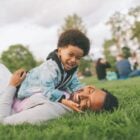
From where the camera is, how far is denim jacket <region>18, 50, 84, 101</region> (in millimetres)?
6203

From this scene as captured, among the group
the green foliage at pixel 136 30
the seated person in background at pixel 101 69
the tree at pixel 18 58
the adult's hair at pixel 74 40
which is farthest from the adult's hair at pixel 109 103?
the tree at pixel 18 58

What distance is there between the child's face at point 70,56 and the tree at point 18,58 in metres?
90.2

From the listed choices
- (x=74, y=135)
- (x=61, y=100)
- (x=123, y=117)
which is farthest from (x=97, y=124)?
(x=61, y=100)

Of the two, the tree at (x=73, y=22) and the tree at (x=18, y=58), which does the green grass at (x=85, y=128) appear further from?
the tree at (x=18, y=58)

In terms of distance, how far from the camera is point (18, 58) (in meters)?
101

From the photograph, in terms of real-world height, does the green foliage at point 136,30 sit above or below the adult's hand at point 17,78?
above

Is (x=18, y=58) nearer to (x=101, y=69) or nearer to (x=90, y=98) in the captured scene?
(x=101, y=69)

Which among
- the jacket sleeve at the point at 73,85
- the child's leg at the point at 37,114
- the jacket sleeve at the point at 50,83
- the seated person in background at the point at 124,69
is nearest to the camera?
the child's leg at the point at 37,114

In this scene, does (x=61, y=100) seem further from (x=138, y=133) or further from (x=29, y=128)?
(x=138, y=133)

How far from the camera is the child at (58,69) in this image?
627 centimetres

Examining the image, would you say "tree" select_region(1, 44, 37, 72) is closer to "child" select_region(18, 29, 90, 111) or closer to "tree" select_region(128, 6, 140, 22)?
"tree" select_region(128, 6, 140, 22)

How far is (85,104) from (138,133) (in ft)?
5.76

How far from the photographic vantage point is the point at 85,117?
5578 millimetres

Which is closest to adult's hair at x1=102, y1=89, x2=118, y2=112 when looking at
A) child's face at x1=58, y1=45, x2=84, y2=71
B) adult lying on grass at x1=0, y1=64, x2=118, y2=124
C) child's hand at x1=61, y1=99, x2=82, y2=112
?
adult lying on grass at x1=0, y1=64, x2=118, y2=124
